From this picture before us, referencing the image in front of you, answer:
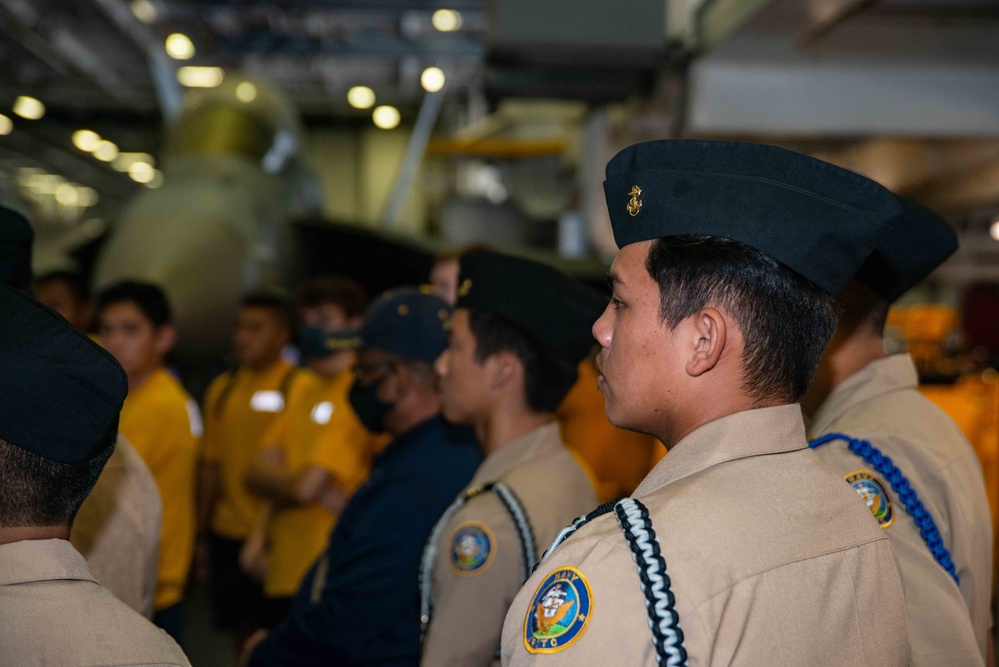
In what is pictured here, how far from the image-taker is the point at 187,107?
7.76 metres

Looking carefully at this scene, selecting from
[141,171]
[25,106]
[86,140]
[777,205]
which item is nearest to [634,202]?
[777,205]

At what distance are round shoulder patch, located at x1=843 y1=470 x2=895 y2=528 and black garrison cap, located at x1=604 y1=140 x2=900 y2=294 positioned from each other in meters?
0.73

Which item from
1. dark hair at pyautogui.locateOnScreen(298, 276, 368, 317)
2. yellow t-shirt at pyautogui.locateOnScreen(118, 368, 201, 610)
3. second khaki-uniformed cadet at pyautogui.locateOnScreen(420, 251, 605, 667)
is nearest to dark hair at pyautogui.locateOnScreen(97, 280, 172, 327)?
yellow t-shirt at pyautogui.locateOnScreen(118, 368, 201, 610)

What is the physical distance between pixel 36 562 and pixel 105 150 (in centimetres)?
2599

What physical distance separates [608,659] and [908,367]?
4.97ft

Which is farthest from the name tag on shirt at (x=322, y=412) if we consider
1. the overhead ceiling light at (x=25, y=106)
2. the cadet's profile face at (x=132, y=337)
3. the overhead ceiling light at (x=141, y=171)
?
the overhead ceiling light at (x=141, y=171)

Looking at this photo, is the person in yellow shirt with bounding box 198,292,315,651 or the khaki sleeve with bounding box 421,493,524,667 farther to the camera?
the person in yellow shirt with bounding box 198,292,315,651

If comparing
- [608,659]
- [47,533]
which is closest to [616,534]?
[608,659]

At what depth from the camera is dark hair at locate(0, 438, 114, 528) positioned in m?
1.29

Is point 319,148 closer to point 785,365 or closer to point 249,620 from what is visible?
point 249,620

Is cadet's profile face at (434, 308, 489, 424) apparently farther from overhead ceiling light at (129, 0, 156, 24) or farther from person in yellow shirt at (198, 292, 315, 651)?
overhead ceiling light at (129, 0, 156, 24)

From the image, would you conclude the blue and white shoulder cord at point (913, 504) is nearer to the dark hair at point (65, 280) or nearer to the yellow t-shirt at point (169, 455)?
the yellow t-shirt at point (169, 455)

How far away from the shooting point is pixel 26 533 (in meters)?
1.32

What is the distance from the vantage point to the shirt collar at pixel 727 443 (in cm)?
119
